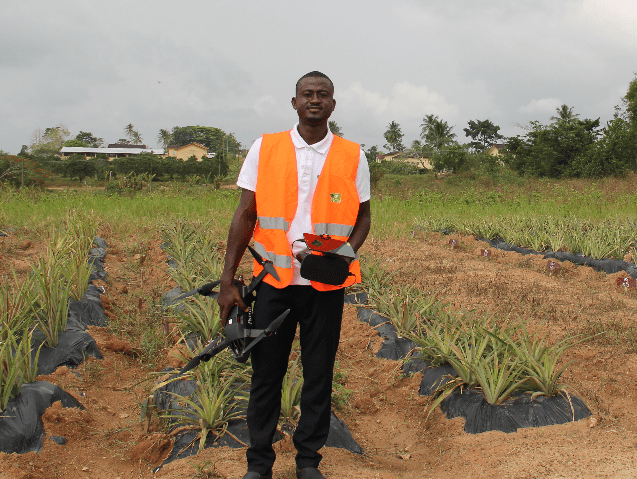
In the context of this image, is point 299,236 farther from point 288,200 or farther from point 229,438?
point 229,438

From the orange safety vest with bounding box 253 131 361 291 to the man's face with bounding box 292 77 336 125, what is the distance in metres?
0.12

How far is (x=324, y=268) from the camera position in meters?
1.77

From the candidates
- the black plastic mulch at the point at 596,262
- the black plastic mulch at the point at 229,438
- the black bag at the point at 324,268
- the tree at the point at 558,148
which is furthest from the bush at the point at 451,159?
the black bag at the point at 324,268

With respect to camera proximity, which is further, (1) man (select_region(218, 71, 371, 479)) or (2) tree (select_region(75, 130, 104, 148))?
(2) tree (select_region(75, 130, 104, 148))

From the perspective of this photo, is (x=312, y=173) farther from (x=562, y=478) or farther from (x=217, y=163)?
(x=217, y=163)

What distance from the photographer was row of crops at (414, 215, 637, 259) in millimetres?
6615

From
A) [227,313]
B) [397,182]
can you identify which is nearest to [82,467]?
[227,313]

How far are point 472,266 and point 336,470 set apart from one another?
4633mm

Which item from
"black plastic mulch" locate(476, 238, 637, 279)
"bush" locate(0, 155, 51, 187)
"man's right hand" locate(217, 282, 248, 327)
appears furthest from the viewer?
"bush" locate(0, 155, 51, 187)

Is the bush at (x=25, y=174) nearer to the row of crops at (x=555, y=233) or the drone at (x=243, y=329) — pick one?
the row of crops at (x=555, y=233)

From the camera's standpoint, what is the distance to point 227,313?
2035 millimetres

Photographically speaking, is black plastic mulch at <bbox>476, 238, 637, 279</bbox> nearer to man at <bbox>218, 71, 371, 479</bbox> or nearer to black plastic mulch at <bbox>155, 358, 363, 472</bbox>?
black plastic mulch at <bbox>155, 358, 363, 472</bbox>

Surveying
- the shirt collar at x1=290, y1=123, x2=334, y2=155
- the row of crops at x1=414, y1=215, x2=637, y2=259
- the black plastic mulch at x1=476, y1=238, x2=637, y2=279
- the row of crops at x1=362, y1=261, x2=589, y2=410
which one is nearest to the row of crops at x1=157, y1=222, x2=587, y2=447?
the row of crops at x1=362, y1=261, x2=589, y2=410

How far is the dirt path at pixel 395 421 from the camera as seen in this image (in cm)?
223
